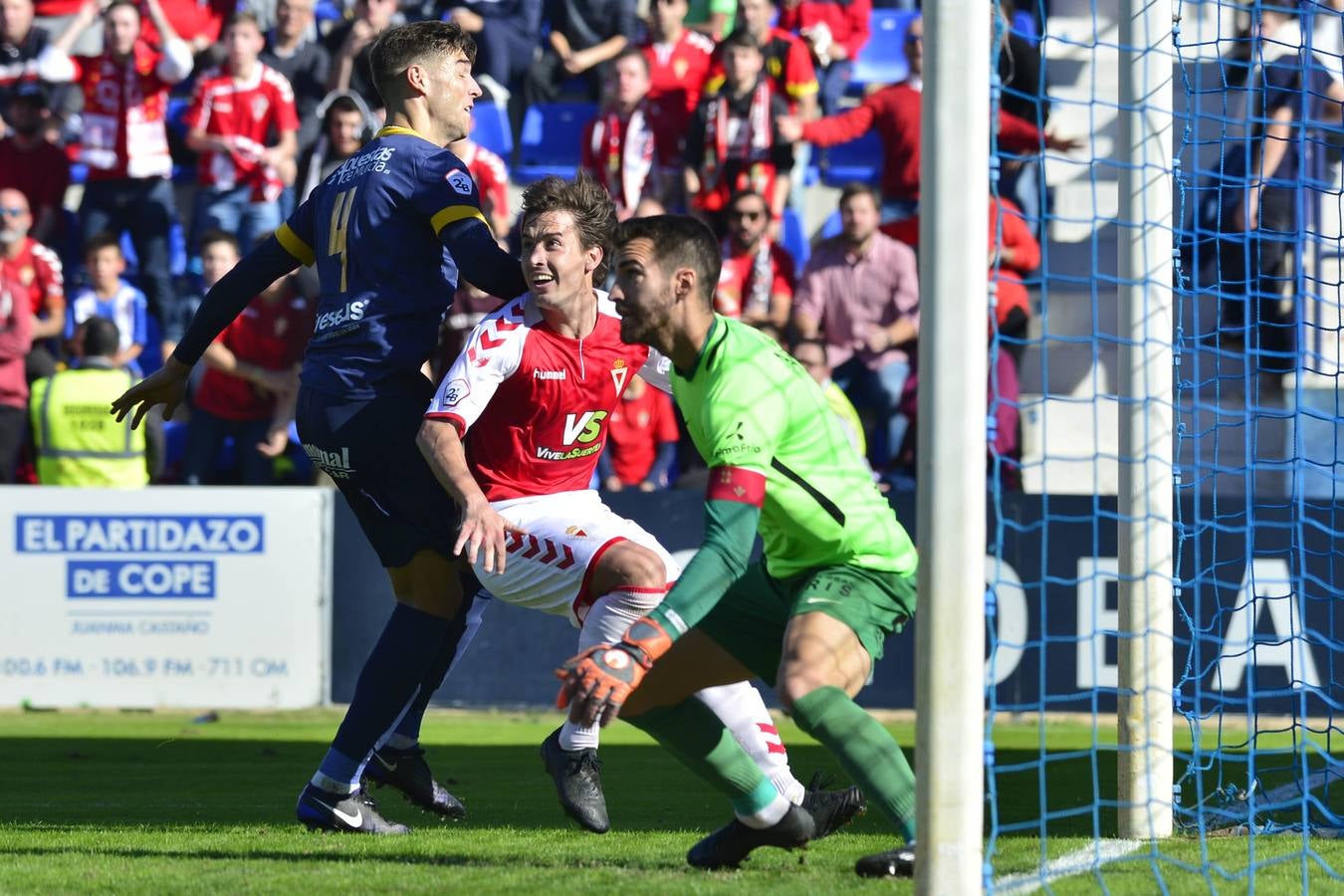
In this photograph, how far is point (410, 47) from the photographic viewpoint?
18.1 ft

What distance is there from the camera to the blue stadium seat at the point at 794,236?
12.5 meters

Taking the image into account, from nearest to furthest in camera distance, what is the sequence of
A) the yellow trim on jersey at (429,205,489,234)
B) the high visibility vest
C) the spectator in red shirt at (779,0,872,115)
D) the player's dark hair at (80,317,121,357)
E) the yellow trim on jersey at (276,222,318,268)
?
1. the yellow trim on jersey at (429,205,489,234)
2. the yellow trim on jersey at (276,222,318,268)
3. the high visibility vest
4. the player's dark hair at (80,317,121,357)
5. the spectator in red shirt at (779,0,872,115)

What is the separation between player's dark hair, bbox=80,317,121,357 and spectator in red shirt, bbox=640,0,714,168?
3.99 metres

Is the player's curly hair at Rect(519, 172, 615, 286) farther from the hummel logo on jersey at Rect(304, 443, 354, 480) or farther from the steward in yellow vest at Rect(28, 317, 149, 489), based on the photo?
the steward in yellow vest at Rect(28, 317, 149, 489)

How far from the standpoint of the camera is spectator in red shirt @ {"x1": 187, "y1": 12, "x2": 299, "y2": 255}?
1214 cm

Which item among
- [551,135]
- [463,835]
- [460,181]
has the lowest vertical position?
[463,835]

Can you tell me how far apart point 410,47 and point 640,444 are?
575cm

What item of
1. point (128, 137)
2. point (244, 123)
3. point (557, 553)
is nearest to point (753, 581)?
point (557, 553)

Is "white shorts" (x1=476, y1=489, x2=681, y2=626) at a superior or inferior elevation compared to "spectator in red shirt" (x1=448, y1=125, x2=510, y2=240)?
inferior

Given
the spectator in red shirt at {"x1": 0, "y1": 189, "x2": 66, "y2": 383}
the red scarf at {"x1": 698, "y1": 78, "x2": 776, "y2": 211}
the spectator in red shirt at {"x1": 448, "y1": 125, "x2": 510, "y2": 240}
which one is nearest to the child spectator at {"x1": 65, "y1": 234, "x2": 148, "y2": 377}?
the spectator in red shirt at {"x1": 0, "y1": 189, "x2": 66, "y2": 383}

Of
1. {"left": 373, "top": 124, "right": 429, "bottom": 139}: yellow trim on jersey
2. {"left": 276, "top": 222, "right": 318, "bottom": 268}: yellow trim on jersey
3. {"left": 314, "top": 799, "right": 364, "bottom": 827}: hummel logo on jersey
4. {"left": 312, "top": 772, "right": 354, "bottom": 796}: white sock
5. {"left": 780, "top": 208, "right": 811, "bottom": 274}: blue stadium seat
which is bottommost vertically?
{"left": 314, "top": 799, "right": 364, "bottom": 827}: hummel logo on jersey

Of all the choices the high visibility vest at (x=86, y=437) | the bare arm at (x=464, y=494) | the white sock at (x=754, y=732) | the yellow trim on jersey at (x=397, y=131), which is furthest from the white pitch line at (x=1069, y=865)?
the high visibility vest at (x=86, y=437)

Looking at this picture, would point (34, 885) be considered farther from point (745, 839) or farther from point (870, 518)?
point (870, 518)

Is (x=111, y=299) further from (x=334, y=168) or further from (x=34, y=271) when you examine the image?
(x=334, y=168)
